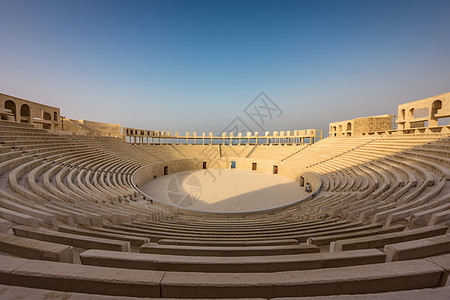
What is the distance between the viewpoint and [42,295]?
5.66 feet

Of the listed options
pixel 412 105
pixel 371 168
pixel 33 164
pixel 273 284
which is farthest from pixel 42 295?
pixel 412 105

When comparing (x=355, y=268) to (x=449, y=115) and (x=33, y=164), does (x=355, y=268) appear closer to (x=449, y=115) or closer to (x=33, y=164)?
(x=33, y=164)

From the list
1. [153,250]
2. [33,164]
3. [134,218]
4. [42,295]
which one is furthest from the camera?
[33,164]

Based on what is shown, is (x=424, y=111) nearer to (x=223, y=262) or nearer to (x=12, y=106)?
(x=223, y=262)

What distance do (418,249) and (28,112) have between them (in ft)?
99.8

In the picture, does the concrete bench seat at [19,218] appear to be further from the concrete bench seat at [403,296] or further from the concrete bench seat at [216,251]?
the concrete bench seat at [403,296]

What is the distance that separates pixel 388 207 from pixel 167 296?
26.4 feet

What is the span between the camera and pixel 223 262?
2314mm

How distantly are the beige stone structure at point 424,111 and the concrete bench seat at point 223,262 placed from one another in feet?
79.1

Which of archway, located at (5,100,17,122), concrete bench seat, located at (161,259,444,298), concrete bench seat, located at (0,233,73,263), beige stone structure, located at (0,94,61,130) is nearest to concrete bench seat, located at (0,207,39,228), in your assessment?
concrete bench seat, located at (0,233,73,263)

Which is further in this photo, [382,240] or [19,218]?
[19,218]

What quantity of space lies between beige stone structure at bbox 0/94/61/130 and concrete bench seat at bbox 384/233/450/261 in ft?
84.5

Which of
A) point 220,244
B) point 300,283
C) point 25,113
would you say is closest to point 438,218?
point 300,283

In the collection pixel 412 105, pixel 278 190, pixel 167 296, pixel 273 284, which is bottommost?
pixel 278 190
